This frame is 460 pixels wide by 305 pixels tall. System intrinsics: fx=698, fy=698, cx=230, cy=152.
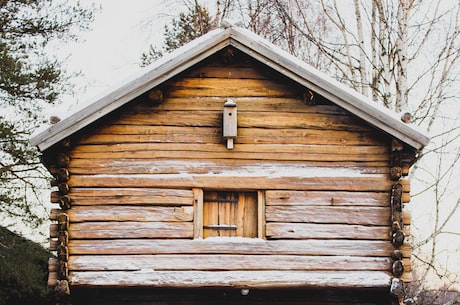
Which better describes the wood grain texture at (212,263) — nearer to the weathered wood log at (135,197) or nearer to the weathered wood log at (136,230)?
the weathered wood log at (136,230)

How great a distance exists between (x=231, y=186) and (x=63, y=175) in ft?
8.22

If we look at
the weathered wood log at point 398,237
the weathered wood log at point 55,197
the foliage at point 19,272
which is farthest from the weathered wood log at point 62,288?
the foliage at point 19,272

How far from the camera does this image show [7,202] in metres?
18.9

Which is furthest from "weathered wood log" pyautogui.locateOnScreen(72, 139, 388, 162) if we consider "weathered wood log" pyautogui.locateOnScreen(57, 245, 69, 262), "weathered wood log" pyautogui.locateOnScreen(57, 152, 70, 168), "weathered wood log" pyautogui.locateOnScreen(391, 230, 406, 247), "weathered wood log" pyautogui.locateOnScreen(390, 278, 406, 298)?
"weathered wood log" pyautogui.locateOnScreen(390, 278, 406, 298)

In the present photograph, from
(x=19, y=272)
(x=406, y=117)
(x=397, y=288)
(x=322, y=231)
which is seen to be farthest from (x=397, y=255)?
(x=19, y=272)

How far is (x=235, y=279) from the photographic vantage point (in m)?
10.3

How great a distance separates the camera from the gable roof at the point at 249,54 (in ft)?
33.0

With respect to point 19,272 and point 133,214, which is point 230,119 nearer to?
point 133,214

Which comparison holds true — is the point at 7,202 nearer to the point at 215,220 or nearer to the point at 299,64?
the point at 215,220

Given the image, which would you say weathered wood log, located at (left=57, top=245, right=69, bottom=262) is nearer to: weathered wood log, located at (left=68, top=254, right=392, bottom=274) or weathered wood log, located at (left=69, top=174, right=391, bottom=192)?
weathered wood log, located at (left=68, top=254, right=392, bottom=274)

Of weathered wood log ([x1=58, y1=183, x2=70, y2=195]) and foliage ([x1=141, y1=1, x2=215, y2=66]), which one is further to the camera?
foliage ([x1=141, y1=1, x2=215, y2=66])

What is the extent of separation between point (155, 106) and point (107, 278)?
267 cm

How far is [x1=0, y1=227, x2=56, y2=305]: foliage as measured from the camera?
64.1 feet

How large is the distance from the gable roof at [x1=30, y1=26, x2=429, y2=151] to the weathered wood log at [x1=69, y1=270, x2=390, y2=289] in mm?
2050
